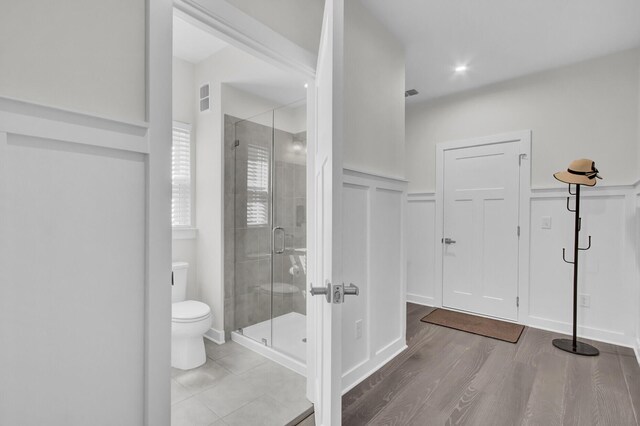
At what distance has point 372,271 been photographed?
2240 mm

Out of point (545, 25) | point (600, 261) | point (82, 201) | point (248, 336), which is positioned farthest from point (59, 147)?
point (600, 261)

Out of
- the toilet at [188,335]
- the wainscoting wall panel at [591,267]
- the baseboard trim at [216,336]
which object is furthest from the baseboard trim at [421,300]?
the toilet at [188,335]

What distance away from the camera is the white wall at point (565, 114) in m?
2.73

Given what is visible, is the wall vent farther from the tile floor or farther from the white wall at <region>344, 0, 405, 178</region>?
the tile floor

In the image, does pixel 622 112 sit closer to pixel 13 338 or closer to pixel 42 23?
pixel 42 23

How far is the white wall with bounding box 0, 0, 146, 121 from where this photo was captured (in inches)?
32.8

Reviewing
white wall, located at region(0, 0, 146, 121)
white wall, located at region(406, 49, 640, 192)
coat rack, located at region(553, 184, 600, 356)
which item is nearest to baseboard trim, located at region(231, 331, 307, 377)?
white wall, located at region(0, 0, 146, 121)

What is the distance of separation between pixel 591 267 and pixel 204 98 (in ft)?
13.3

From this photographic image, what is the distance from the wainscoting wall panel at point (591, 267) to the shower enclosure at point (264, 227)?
8.11ft

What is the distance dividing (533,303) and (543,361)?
92cm

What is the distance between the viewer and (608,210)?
2.80m

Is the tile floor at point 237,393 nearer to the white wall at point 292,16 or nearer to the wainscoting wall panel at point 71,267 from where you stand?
the wainscoting wall panel at point 71,267

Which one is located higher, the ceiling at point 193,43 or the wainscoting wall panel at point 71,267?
the ceiling at point 193,43

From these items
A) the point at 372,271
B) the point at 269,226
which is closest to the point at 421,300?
the point at 372,271
